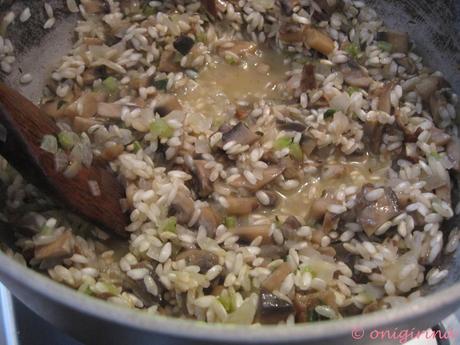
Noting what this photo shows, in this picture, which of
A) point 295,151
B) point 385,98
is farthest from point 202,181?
point 385,98

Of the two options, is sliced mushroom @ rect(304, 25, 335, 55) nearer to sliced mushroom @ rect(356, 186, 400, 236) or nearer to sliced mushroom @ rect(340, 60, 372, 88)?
sliced mushroom @ rect(340, 60, 372, 88)

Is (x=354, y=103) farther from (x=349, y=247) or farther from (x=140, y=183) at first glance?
(x=140, y=183)

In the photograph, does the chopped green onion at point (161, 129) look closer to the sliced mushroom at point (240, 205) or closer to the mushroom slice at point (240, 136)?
the mushroom slice at point (240, 136)

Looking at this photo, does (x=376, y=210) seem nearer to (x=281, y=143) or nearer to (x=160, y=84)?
(x=281, y=143)

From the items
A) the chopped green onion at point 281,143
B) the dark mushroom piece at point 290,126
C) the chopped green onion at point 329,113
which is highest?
the chopped green onion at point 329,113

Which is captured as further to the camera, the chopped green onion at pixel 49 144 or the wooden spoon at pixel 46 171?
the chopped green onion at pixel 49 144

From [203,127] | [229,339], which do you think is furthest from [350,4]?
[229,339]

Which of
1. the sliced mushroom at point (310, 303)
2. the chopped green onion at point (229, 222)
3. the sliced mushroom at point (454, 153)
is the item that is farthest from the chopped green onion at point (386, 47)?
the sliced mushroom at point (310, 303)
